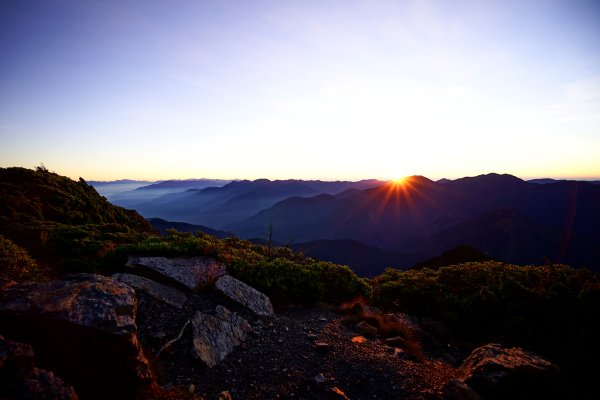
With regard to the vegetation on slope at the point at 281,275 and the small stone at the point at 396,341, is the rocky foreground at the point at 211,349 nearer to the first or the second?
the small stone at the point at 396,341

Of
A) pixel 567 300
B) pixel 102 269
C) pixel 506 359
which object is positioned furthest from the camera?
pixel 102 269

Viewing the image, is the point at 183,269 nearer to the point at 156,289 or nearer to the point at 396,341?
the point at 156,289

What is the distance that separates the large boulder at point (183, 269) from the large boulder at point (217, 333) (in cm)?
192

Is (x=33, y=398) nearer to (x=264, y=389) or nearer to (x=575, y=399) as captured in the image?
(x=264, y=389)

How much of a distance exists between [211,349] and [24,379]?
411 centimetres

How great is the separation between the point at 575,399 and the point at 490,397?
180 cm

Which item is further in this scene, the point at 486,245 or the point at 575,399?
the point at 486,245

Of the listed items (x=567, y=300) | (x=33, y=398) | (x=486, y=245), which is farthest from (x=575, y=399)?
(x=486, y=245)

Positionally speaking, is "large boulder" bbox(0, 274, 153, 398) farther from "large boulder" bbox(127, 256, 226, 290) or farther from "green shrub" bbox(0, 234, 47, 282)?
"green shrub" bbox(0, 234, 47, 282)

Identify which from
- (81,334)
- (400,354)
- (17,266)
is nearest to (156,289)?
(17,266)

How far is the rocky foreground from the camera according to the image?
425cm

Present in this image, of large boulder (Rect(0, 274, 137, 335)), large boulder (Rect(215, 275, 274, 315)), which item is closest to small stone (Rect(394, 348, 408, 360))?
large boulder (Rect(215, 275, 274, 315))

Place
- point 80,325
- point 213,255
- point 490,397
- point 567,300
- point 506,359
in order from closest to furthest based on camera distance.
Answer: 1. point 80,325
2. point 490,397
3. point 506,359
4. point 567,300
5. point 213,255

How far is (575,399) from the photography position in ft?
20.4
